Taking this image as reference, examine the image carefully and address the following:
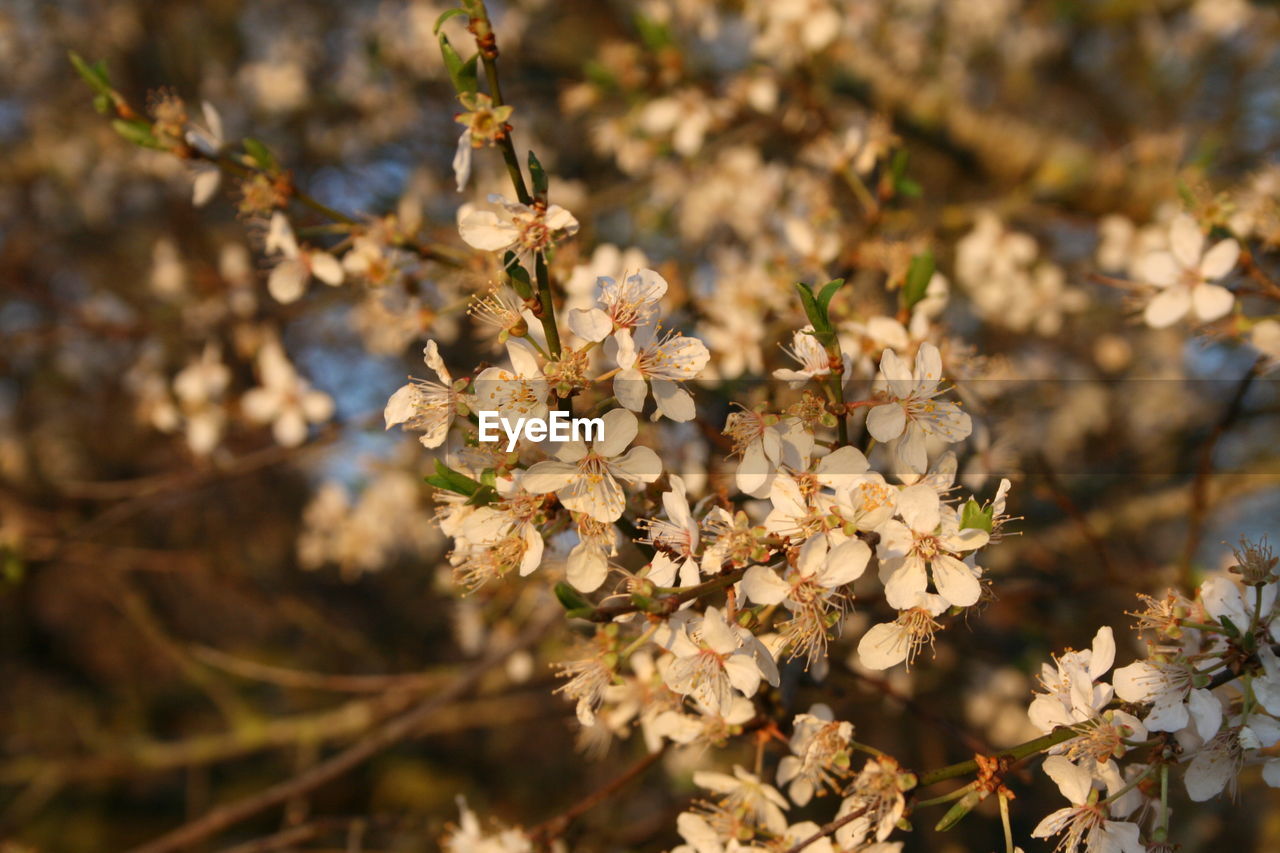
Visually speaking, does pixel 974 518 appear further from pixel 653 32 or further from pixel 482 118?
pixel 653 32

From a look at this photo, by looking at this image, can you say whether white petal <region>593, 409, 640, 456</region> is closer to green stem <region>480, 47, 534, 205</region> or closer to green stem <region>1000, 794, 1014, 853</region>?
green stem <region>480, 47, 534, 205</region>

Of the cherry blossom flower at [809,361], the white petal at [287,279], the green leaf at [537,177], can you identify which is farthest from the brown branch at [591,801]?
the white petal at [287,279]

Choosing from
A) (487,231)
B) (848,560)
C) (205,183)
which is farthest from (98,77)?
(848,560)

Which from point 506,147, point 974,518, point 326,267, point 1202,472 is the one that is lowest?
point 1202,472

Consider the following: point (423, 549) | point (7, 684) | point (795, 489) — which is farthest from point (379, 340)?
point (7, 684)

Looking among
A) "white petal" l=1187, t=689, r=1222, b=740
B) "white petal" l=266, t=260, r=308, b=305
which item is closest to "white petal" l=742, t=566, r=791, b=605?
"white petal" l=1187, t=689, r=1222, b=740

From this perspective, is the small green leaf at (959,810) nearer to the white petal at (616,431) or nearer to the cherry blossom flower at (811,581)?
the cherry blossom flower at (811,581)

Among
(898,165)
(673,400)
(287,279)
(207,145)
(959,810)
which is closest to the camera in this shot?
(959,810)
